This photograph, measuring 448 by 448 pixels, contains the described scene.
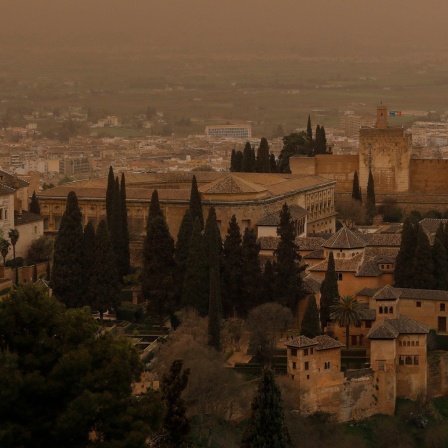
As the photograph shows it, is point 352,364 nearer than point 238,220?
Yes

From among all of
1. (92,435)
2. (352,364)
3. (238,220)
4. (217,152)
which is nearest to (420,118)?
(217,152)

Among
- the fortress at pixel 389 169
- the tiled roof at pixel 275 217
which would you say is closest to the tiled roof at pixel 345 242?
the tiled roof at pixel 275 217

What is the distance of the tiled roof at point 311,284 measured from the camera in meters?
34.4

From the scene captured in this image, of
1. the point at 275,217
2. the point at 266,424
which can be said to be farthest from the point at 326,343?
the point at 275,217

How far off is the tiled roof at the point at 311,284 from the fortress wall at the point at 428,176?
22168 millimetres

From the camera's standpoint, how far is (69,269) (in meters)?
34.0

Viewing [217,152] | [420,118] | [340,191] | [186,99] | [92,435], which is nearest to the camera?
[92,435]

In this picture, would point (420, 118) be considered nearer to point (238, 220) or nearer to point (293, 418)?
point (238, 220)

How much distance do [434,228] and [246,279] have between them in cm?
946

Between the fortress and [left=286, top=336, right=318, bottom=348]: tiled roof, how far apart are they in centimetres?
2590

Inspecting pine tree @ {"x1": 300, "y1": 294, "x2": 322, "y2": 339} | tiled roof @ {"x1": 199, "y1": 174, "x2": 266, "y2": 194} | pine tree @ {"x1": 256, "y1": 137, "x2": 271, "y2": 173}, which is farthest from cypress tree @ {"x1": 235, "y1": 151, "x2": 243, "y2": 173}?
pine tree @ {"x1": 300, "y1": 294, "x2": 322, "y2": 339}

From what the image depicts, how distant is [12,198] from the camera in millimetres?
38219

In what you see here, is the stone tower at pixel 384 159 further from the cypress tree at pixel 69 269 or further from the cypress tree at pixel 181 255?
the cypress tree at pixel 69 269

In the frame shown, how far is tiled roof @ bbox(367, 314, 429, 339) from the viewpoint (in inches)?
1214
